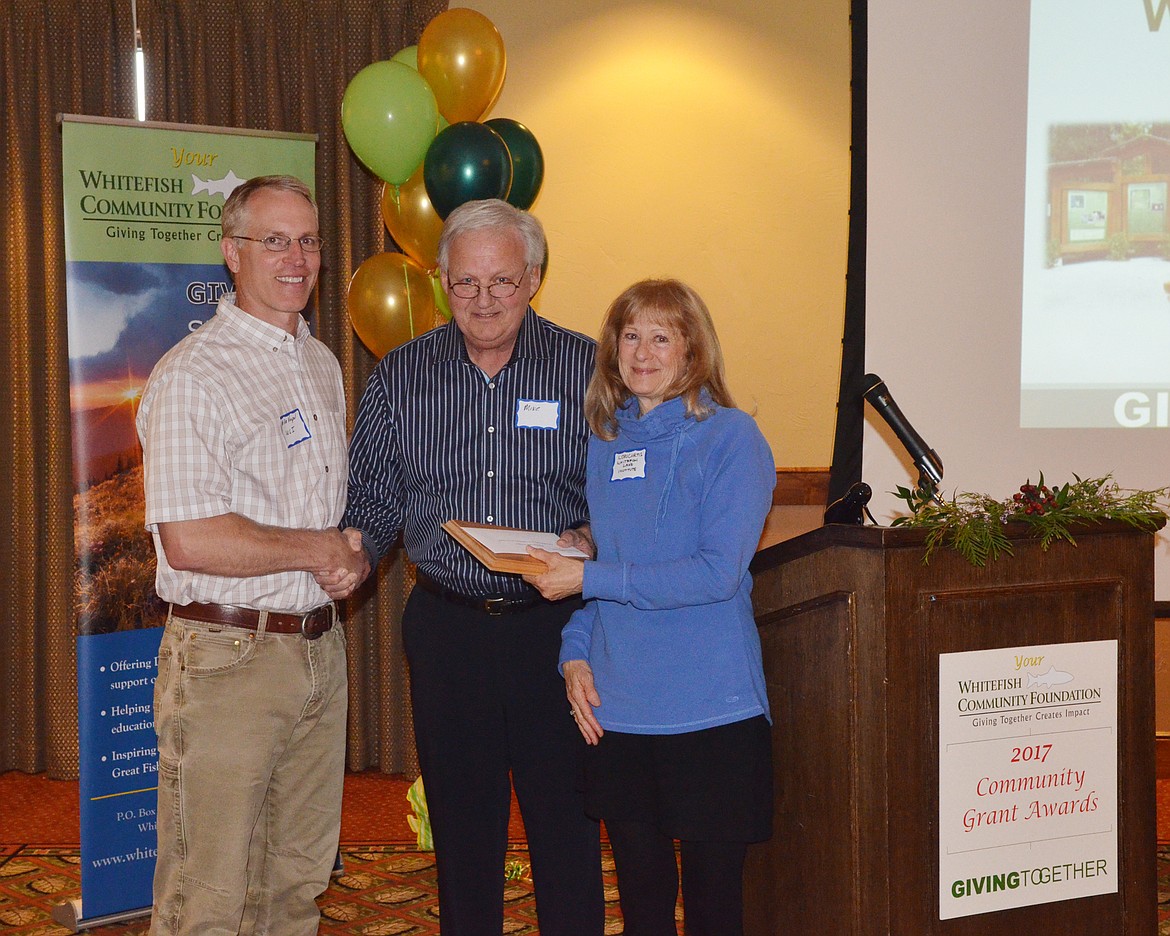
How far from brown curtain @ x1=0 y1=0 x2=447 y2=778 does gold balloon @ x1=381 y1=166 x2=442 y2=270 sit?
0.78 metres

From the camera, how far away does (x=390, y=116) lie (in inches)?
135

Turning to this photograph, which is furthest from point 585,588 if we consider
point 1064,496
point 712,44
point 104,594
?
point 712,44

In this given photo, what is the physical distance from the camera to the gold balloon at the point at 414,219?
3.54 meters

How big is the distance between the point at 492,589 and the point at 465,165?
1.59 metres

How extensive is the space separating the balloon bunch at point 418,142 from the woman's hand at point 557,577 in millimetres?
1735

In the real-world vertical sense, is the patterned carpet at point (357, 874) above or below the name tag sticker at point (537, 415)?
below

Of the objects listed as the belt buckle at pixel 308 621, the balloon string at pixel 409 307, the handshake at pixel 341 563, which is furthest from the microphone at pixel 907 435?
the balloon string at pixel 409 307

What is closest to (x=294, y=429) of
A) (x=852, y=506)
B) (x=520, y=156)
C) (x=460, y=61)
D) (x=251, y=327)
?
(x=251, y=327)

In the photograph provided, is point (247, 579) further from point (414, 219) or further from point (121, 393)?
point (414, 219)

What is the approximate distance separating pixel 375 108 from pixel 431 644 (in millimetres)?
2017

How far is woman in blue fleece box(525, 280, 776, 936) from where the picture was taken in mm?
1830

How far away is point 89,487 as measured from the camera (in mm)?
3123

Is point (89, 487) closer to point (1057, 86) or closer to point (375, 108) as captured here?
point (375, 108)

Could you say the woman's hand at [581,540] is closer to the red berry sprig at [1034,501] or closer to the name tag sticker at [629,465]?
the name tag sticker at [629,465]
